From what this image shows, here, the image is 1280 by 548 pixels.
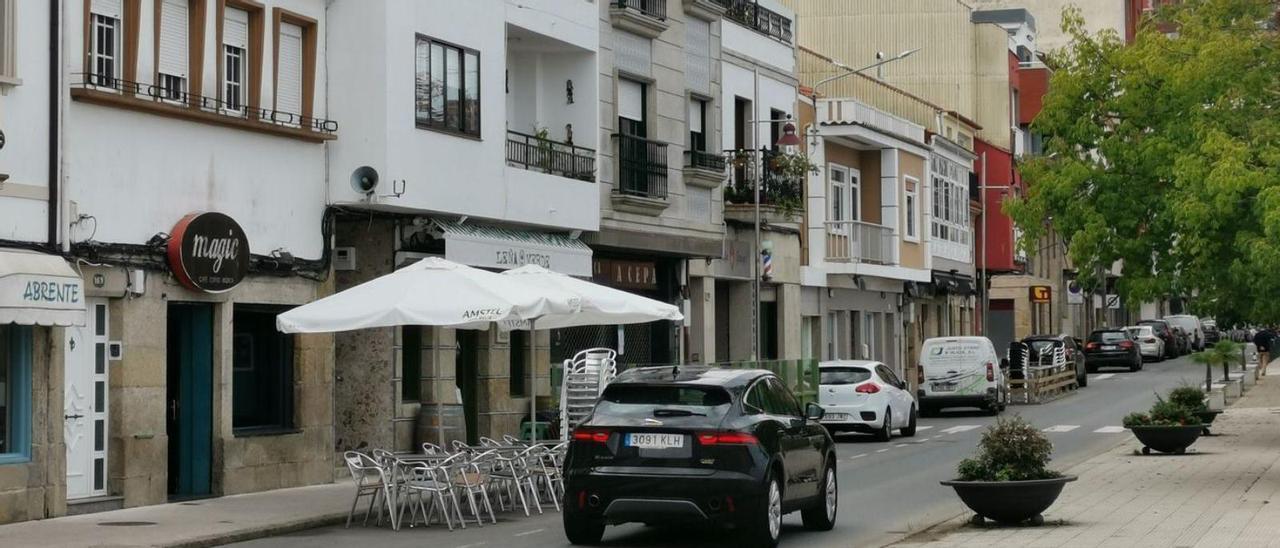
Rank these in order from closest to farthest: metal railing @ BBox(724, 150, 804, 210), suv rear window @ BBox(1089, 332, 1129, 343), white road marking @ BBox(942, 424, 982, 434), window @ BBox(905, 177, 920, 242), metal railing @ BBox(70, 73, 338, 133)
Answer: metal railing @ BBox(70, 73, 338, 133) < white road marking @ BBox(942, 424, 982, 434) < metal railing @ BBox(724, 150, 804, 210) < window @ BBox(905, 177, 920, 242) < suv rear window @ BBox(1089, 332, 1129, 343)

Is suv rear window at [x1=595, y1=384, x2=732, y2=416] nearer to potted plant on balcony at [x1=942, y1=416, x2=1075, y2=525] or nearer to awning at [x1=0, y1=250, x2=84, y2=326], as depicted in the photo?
potted plant on balcony at [x1=942, y1=416, x2=1075, y2=525]

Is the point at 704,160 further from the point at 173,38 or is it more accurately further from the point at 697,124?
the point at 173,38

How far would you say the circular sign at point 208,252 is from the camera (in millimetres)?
21266

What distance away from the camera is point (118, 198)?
20500 millimetres

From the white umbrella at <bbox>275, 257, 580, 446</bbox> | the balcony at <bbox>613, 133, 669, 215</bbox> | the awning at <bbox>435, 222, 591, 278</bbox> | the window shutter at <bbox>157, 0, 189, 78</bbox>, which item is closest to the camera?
the white umbrella at <bbox>275, 257, 580, 446</bbox>

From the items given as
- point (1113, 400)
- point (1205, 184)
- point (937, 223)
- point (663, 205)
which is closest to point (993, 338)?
point (937, 223)

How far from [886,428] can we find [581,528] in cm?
1823

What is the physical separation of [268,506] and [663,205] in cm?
1394

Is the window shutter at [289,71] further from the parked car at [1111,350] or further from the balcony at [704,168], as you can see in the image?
the parked car at [1111,350]

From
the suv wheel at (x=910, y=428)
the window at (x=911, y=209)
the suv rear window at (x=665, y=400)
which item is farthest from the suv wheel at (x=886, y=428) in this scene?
the suv rear window at (x=665, y=400)

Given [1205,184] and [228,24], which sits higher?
[228,24]

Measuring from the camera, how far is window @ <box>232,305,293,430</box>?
2333 cm

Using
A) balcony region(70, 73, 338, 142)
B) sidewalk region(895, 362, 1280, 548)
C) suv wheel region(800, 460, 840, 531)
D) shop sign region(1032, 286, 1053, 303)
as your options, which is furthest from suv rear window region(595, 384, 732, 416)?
shop sign region(1032, 286, 1053, 303)

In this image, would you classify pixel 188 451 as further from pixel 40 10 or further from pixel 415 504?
pixel 40 10
